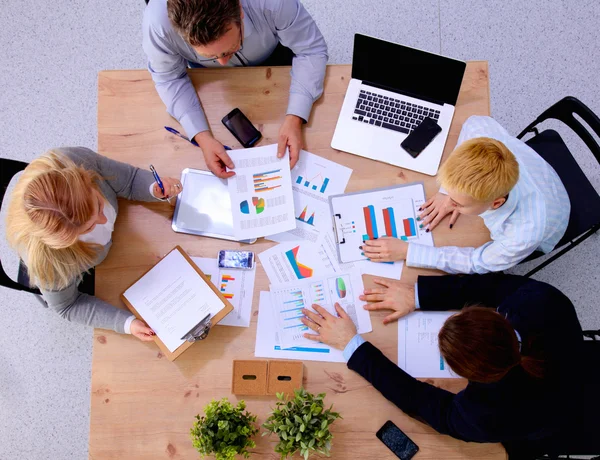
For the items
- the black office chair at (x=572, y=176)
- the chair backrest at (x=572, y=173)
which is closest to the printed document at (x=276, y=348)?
the black office chair at (x=572, y=176)

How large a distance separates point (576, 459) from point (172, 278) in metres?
1.77

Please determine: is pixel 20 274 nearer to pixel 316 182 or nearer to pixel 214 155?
pixel 214 155

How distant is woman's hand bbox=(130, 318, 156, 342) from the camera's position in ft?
4.34

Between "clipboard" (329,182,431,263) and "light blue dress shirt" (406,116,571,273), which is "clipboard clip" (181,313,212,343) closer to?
"clipboard" (329,182,431,263)

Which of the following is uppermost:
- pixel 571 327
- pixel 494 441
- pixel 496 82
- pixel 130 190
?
pixel 496 82

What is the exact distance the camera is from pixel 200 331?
4.28 feet

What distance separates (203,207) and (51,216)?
0.44 metres

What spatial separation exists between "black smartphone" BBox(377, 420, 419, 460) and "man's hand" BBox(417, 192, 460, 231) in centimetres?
59

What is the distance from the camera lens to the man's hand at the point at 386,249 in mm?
1373

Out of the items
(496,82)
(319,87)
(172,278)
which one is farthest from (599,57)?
(172,278)

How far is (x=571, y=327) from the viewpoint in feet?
4.15

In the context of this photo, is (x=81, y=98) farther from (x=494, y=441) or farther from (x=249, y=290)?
(x=494, y=441)

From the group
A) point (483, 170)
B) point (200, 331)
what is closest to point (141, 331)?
point (200, 331)

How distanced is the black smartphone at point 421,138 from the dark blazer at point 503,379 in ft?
1.32
